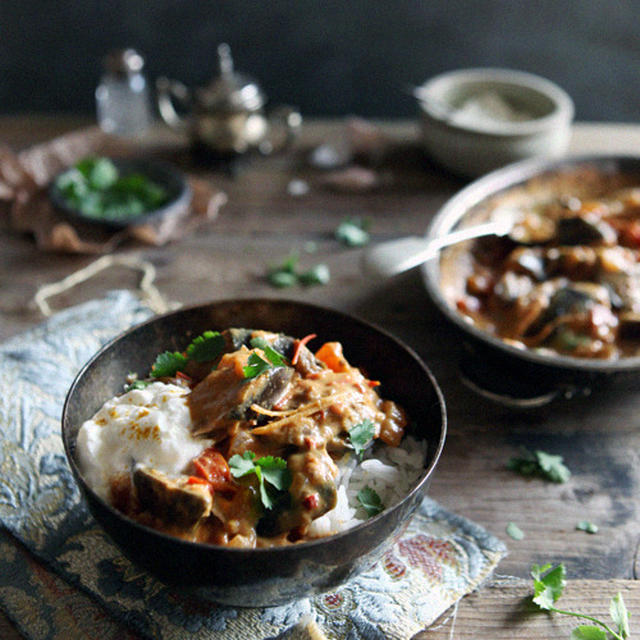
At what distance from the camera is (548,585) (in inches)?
64.8

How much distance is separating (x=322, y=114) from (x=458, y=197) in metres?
1.90

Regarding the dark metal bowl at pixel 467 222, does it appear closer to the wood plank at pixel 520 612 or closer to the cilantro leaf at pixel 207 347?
the wood plank at pixel 520 612

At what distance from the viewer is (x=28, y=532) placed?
1675mm

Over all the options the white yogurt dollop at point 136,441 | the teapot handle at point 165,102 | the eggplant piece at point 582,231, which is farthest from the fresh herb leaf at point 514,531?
the teapot handle at point 165,102

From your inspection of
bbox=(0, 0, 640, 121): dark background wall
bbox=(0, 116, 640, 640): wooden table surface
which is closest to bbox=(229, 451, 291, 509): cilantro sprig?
bbox=(0, 116, 640, 640): wooden table surface

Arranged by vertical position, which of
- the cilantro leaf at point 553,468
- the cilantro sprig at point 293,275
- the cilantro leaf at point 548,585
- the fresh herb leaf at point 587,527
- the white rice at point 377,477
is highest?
the white rice at point 377,477

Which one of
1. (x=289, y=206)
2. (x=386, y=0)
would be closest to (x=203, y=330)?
(x=289, y=206)

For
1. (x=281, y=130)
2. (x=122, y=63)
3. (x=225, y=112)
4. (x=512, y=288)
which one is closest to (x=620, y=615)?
(x=512, y=288)

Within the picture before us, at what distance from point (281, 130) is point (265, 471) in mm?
2631

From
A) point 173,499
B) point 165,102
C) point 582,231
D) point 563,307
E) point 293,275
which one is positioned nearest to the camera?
point 173,499

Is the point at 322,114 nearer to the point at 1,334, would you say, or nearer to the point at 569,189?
the point at 569,189

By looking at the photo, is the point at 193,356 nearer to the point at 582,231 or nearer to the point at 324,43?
the point at 582,231

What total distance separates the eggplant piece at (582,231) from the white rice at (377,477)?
1.21 m

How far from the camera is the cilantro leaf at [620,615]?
5.03 ft
